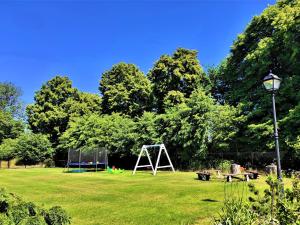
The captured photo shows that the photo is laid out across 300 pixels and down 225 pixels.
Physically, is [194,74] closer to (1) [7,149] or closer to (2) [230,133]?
(2) [230,133]

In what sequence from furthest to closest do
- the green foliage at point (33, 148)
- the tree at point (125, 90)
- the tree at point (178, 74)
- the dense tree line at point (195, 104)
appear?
the green foliage at point (33, 148) → the tree at point (125, 90) → the tree at point (178, 74) → the dense tree line at point (195, 104)

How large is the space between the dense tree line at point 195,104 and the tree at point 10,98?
53.9 feet

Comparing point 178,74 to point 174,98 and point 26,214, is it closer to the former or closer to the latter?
point 174,98

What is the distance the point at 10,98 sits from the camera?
60.3 m

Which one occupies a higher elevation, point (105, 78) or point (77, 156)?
point (105, 78)

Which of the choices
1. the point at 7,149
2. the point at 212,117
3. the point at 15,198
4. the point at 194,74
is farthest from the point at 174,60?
the point at 15,198

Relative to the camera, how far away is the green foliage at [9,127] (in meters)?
48.2

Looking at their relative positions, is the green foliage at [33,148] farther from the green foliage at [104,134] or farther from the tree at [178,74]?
the tree at [178,74]

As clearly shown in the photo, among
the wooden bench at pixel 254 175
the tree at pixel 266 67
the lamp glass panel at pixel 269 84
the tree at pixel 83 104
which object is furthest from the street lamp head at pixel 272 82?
the tree at pixel 83 104

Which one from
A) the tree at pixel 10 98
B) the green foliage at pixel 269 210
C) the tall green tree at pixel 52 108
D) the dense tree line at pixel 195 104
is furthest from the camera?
the tree at pixel 10 98

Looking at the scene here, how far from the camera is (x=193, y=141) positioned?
79.9ft

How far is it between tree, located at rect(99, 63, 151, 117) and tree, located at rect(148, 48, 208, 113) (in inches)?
125

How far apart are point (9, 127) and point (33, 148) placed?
1348cm

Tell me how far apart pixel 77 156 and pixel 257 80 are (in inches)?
696
